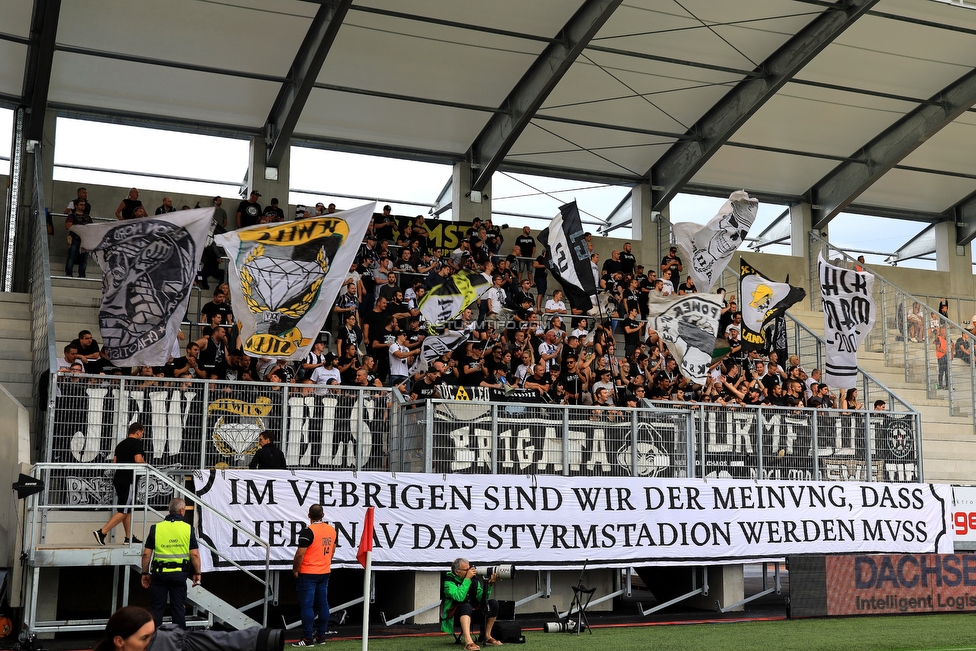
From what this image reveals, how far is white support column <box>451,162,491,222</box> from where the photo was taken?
97.5 ft

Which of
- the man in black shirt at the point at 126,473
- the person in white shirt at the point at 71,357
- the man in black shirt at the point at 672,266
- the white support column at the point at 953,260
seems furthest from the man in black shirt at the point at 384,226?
the white support column at the point at 953,260

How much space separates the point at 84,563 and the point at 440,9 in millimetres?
15209

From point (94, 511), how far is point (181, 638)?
9796 millimetres

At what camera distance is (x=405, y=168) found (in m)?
29.9

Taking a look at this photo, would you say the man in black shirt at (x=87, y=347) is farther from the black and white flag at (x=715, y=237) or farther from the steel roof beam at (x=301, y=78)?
the black and white flag at (x=715, y=237)

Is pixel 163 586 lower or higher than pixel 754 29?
lower

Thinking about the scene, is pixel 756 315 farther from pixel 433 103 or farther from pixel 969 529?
pixel 433 103

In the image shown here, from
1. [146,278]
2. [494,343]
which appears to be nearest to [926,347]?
[494,343]

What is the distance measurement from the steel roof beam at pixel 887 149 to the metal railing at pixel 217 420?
19472 mm

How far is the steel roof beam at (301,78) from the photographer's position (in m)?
23.0

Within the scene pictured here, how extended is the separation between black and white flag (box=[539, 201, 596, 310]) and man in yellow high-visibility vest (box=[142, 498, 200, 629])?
10782 mm

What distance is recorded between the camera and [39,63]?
74.8 ft

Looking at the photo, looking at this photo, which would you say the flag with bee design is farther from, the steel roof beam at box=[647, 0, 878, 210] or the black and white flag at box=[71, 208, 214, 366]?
the steel roof beam at box=[647, 0, 878, 210]

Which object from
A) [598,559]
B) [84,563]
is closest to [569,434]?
[598,559]
